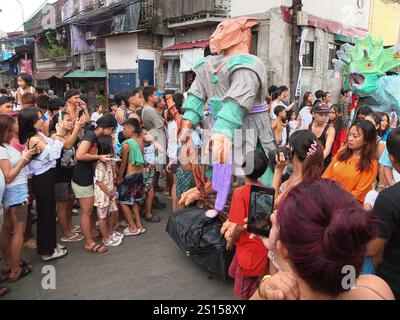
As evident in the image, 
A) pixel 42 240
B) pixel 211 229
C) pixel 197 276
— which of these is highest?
pixel 211 229

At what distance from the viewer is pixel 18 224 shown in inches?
114

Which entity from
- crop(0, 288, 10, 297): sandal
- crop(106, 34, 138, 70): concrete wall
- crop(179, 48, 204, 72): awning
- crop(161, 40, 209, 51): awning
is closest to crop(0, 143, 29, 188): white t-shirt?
crop(0, 288, 10, 297): sandal

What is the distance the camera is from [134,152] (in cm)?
380

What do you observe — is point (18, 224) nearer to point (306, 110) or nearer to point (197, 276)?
point (197, 276)

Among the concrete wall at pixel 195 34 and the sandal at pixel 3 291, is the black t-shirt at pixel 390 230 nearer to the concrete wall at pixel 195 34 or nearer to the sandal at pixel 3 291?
the sandal at pixel 3 291

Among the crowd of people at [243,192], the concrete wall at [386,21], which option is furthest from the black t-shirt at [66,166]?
the concrete wall at [386,21]

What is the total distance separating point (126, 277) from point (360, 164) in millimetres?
2151

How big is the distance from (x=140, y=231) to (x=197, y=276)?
44.7 inches

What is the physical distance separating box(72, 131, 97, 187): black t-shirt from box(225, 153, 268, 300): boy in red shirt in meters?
1.75

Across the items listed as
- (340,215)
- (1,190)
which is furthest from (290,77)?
(340,215)

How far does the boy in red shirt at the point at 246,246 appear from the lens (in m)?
2.17

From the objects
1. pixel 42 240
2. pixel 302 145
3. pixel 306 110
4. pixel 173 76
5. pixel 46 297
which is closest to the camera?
pixel 302 145

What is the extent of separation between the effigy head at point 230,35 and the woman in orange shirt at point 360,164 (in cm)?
116

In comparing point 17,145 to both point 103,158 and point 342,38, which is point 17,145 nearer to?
point 103,158
